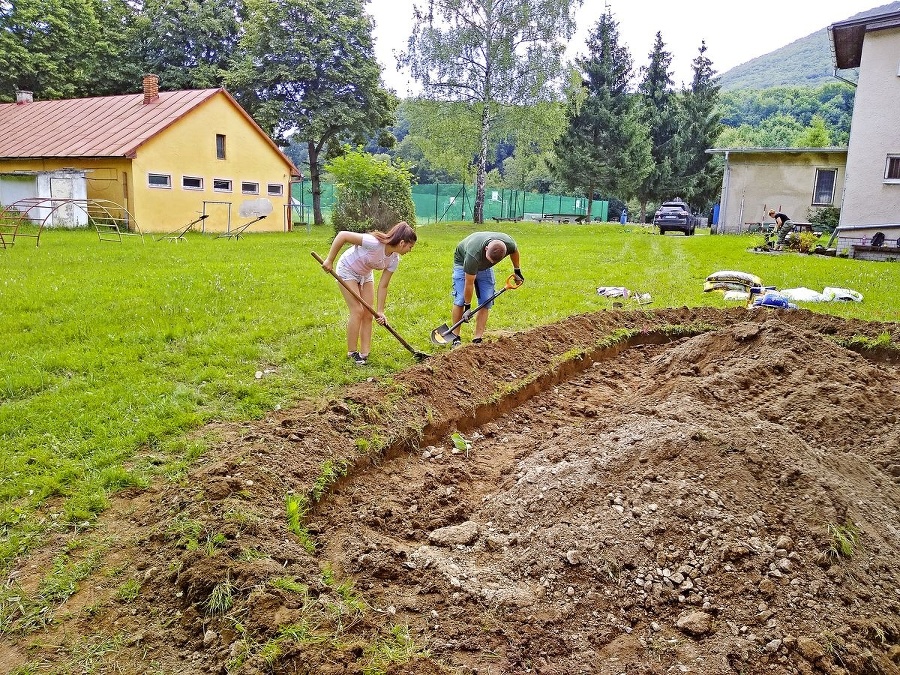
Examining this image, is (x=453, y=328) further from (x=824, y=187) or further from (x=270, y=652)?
(x=824, y=187)

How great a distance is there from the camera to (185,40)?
2992 cm

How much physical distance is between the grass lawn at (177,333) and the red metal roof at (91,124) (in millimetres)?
8978

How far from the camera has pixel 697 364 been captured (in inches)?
225

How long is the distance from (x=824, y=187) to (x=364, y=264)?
75.8ft

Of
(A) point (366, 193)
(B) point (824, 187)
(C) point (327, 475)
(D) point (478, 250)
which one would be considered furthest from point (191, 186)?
(B) point (824, 187)

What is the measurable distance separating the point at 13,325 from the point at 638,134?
29.4 meters

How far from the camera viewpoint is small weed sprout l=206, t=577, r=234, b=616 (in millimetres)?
2564

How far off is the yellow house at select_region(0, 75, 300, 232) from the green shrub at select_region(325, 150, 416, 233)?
18.2ft

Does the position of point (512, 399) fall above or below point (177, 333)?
below

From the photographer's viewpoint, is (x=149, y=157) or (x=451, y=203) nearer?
(x=149, y=157)

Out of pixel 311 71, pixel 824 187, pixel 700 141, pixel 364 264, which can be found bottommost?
pixel 364 264

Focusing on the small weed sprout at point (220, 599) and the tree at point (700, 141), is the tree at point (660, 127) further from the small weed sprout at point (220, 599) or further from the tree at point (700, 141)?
the small weed sprout at point (220, 599)

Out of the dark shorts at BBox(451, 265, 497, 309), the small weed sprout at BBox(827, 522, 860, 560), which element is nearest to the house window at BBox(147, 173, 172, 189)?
the dark shorts at BBox(451, 265, 497, 309)

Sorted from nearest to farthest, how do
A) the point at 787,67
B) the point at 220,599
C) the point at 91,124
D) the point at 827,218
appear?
1. the point at 220,599
2. the point at 827,218
3. the point at 91,124
4. the point at 787,67
